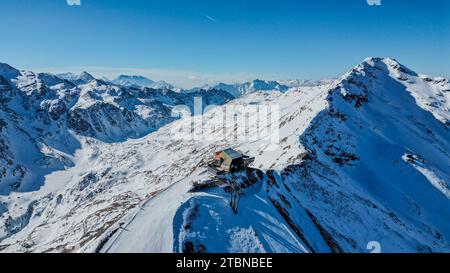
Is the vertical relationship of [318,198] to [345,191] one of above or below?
above

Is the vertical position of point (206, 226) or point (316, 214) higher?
point (206, 226)

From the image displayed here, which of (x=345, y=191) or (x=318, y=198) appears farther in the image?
(x=345, y=191)

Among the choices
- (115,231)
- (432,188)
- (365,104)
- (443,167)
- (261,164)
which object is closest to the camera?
(115,231)

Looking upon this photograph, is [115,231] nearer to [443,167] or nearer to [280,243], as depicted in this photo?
[280,243]

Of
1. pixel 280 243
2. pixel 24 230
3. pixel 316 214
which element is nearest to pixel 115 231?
pixel 280 243

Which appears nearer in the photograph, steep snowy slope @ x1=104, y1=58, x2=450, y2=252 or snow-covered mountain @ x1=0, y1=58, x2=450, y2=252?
steep snowy slope @ x1=104, y1=58, x2=450, y2=252

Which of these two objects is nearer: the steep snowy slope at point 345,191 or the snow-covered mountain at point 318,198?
the steep snowy slope at point 345,191
